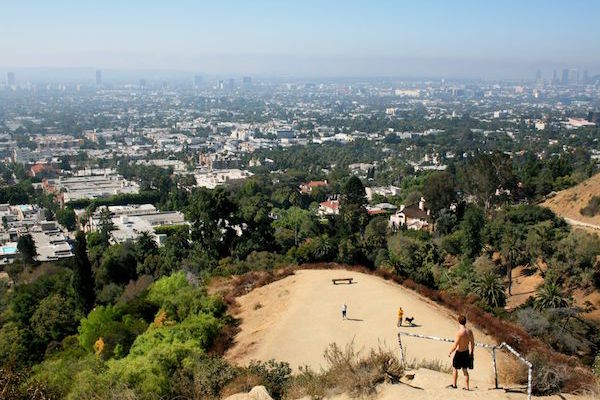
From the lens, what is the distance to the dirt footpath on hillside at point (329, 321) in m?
10.8

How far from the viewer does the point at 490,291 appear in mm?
17688

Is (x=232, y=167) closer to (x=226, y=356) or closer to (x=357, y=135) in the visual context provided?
(x=357, y=135)

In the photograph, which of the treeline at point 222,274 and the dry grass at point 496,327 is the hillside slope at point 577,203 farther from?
the dry grass at point 496,327

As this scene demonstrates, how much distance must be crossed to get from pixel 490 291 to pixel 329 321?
23.3 ft

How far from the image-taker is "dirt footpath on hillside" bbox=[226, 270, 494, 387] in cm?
1082

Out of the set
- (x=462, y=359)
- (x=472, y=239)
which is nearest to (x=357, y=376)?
(x=462, y=359)

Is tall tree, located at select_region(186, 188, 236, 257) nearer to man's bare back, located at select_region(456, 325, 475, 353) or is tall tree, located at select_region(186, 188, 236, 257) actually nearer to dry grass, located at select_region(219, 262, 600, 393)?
dry grass, located at select_region(219, 262, 600, 393)

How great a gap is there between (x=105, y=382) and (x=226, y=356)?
331 centimetres

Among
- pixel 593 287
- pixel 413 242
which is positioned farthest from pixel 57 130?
pixel 593 287

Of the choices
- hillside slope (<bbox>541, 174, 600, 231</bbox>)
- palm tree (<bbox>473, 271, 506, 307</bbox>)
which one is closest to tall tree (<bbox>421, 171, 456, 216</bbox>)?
hillside slope (<bbox>541, 174, 600, 231</bbox>)

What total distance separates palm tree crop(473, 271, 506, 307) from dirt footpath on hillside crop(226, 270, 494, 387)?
3.58m

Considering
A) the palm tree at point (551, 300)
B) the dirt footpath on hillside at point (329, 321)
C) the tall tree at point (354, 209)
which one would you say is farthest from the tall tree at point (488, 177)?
the dirt footpath on hillside at point (329, 321)

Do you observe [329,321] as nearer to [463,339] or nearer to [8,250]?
[463,339]

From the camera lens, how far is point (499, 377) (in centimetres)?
738
